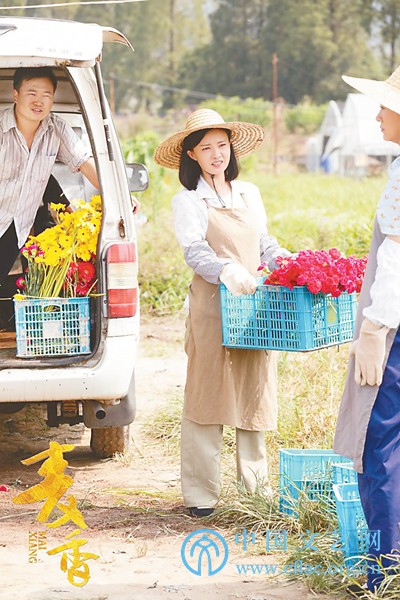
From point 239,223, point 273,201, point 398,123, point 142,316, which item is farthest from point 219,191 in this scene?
point 273,201

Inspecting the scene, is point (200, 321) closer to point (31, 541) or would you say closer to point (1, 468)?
point (31, 541)

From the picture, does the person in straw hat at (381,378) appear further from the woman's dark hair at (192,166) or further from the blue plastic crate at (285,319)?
the woman's dark hair at (192,166)

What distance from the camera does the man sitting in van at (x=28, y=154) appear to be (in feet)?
17.4

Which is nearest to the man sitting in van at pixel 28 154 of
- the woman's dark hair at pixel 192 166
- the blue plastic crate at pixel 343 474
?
the woman's dark hair at pixel 192 166

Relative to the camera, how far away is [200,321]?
4652 millimetres

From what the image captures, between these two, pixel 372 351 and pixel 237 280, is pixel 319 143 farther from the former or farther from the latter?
pixel 372 351

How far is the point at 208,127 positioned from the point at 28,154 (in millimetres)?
1163

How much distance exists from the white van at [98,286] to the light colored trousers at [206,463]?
367mm

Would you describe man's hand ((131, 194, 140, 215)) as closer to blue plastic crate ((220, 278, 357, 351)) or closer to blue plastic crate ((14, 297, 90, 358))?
blue plastic crate ((14, 297, 90, 358))

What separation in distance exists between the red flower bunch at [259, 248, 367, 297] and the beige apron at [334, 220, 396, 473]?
0.65m

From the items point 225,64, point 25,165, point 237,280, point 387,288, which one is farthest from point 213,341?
point 225,64

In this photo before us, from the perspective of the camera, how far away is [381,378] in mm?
3451

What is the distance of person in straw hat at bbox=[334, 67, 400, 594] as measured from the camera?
3.40 m

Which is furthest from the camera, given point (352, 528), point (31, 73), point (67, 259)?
point (31, 73)
